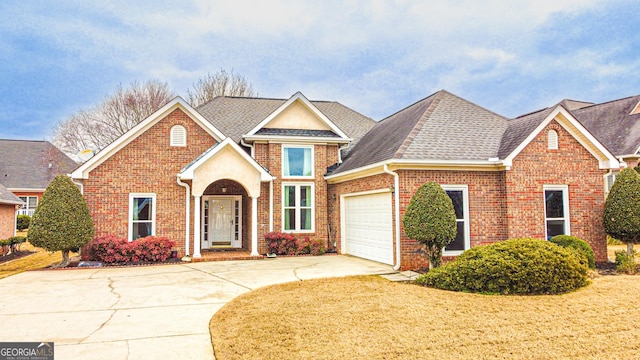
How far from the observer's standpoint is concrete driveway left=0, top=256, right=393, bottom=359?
560 centimetres

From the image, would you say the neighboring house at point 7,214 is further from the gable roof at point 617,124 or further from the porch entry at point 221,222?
the gable roof at point 617,124

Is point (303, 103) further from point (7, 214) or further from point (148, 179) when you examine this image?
point (7, 214)

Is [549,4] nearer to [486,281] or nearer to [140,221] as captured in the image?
[486,281]

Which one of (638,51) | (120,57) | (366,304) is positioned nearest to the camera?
(366,304)

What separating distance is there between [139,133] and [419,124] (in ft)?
32.5

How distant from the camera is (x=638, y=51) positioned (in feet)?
76.8

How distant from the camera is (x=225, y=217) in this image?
1744 centimetres

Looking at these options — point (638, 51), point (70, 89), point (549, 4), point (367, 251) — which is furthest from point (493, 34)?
point (70, 89)

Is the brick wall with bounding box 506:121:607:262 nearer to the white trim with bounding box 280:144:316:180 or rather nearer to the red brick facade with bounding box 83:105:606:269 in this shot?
the red brick facade with bounding box 83:105:606:269

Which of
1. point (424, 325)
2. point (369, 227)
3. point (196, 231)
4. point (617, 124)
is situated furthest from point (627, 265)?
point (617, 124)

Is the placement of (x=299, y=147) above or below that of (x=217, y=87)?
below

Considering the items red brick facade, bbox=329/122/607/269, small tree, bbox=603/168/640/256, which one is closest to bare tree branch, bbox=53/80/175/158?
red brick facade, bbox=329/122/607/269

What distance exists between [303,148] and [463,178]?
670cm

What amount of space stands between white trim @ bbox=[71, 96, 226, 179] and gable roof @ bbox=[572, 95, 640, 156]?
74.7 ft
